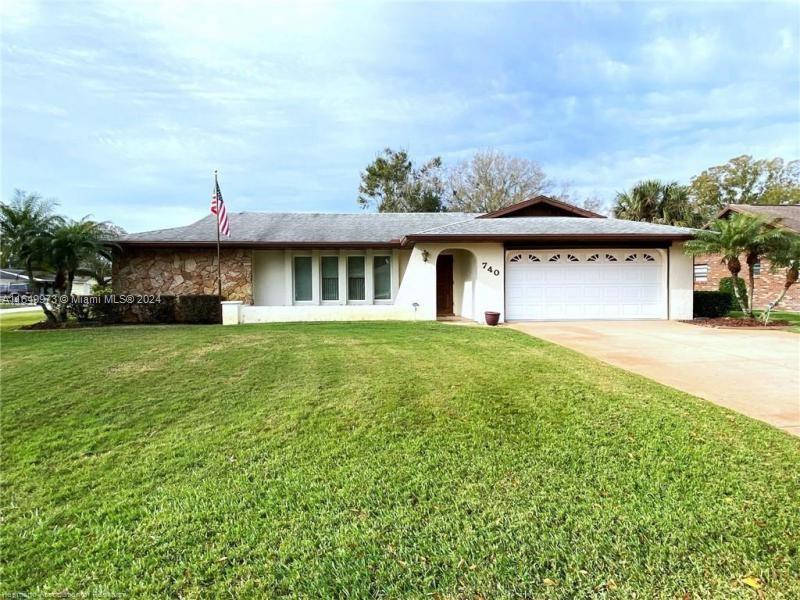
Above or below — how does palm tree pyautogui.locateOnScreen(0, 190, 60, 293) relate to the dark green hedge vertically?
above

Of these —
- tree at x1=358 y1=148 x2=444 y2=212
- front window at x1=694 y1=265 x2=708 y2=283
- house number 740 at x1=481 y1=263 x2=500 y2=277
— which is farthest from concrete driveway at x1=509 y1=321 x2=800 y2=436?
tree at x1=358 y1=148 x2=444 y2=212

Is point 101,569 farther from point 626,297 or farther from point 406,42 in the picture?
point 626,297

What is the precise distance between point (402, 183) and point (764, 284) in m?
23.7

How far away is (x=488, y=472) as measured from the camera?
309cm

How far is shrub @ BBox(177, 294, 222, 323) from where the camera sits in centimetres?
1354

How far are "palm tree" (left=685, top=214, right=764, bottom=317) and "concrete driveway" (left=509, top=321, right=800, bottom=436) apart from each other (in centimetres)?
230

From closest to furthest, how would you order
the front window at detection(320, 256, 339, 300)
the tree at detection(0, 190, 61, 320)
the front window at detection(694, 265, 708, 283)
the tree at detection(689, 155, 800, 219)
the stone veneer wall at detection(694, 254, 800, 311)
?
the tree at detection(0, 190, 61, 320), the front window at detection(320, 256, 339, 300), the stone veneer wall at detection(694, 254, 800, 311), the front window at detection(694, 265, 708, 283), the tree at detection(689, 155, 800, 219)

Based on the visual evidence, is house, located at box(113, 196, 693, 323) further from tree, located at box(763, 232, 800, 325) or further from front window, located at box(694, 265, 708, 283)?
front window, located at box(694, 265, 708, 283)

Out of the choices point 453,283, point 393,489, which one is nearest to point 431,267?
point 453,283

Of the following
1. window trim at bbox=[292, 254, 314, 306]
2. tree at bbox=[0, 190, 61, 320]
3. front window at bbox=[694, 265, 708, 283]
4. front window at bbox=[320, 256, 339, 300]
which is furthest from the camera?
front window at bbox=[694, 265, 708, 283]

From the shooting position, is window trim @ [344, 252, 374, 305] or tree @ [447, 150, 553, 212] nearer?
window trim @ [344, 252, 374, 305]

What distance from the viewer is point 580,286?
13.0 m

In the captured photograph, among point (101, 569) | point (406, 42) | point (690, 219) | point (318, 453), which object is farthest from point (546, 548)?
point (690, 219)

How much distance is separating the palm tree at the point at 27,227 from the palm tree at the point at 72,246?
304 millimetres
